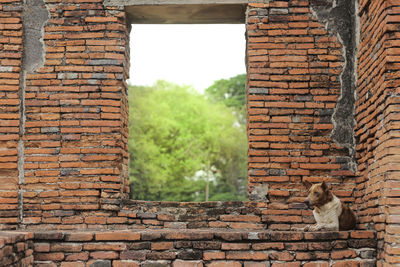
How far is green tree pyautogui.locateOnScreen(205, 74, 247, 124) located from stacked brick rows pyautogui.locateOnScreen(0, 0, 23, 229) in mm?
25355

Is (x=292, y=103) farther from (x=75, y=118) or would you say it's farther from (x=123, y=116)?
(x=75, y=118)

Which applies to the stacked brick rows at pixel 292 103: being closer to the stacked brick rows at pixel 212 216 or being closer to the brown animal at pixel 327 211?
the stacked brick rows at pixel 212 216

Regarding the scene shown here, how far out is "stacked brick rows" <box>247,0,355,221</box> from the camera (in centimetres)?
631

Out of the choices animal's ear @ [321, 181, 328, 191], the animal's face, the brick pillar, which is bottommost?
the animal's face

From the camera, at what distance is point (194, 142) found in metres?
26.3

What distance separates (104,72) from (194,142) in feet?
65.0

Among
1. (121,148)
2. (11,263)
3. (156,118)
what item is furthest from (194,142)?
(11,263)

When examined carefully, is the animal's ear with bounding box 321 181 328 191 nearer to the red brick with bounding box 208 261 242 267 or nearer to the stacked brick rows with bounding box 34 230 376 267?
the stacked brick rows with bounding box 34 230 376 267

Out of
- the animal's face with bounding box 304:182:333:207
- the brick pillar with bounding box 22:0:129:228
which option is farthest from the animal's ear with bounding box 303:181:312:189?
the brick pillar with bounding box 22:0:129:228

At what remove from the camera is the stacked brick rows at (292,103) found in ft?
20.7

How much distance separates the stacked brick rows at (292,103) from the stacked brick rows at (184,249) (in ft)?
3.09

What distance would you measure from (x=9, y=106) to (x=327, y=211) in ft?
13.1

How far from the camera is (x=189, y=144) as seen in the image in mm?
26156

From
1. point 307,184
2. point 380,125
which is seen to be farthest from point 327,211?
point 380,125
